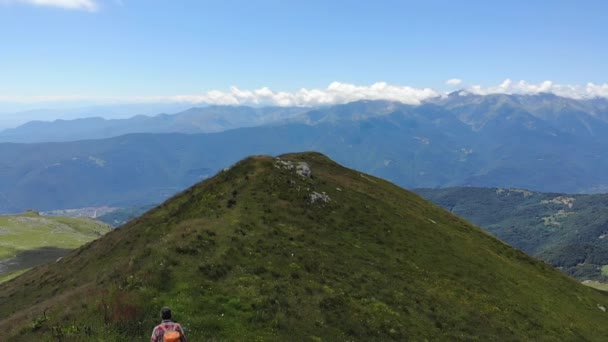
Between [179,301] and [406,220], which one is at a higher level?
[179,301]

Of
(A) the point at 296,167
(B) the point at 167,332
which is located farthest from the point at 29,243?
(B) the point at 167,332

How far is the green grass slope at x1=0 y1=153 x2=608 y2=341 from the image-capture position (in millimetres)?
24453

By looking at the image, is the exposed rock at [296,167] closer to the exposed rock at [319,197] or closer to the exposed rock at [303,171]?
the exposed rock at [303,171]

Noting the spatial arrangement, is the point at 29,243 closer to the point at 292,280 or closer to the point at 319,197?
the point at 319,197

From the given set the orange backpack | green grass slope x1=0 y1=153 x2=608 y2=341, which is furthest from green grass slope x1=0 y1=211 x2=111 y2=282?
the orange backpack

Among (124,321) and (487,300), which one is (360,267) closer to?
(487,300)

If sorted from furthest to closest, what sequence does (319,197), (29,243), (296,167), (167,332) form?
(29,243)
(296,167)
(319,197)
(167,332)

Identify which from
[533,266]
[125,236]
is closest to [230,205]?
[125,236]

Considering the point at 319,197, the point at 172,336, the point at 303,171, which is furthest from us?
the point at 303,171

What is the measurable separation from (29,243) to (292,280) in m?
162

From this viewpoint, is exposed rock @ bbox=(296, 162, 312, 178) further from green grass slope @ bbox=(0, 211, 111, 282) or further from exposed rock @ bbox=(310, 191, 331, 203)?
green grass slope @ bbox=(0, 211, 111, 282)

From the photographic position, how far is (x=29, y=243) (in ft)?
506

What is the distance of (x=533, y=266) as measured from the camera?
66.2 meters

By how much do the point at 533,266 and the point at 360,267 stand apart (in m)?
42.8
